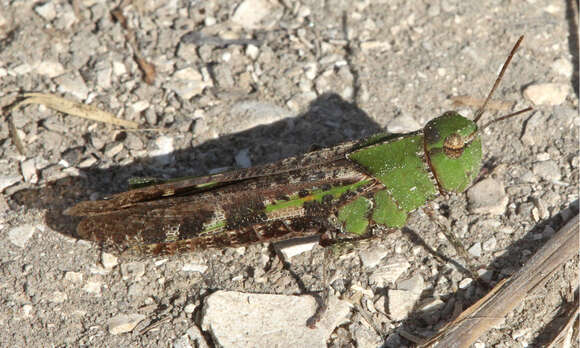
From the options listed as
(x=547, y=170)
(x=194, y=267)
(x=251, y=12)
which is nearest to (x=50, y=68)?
(x=251, y=12)

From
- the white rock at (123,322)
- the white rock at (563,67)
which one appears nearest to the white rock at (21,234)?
the white rock at (123,322)

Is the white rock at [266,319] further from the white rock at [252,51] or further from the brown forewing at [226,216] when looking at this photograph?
the white rock at [252,51]

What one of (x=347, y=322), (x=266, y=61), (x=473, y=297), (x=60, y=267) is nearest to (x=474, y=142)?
(x=473, y=297)

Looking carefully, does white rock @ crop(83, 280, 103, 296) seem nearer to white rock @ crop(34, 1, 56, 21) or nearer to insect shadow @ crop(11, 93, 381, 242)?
insect shadow @ crop(11, 93, 381, 242)

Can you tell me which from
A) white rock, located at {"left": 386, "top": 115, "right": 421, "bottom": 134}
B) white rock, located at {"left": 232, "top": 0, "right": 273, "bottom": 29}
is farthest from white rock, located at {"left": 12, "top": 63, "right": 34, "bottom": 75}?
white rock, located at {"left": 386, "top": 115, "right": 421, "bottom": 134}

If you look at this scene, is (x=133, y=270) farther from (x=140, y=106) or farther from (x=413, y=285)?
(x=413, y=285)

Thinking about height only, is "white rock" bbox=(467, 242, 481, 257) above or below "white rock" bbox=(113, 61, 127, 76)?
above

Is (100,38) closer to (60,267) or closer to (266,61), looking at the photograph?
(266,61)
